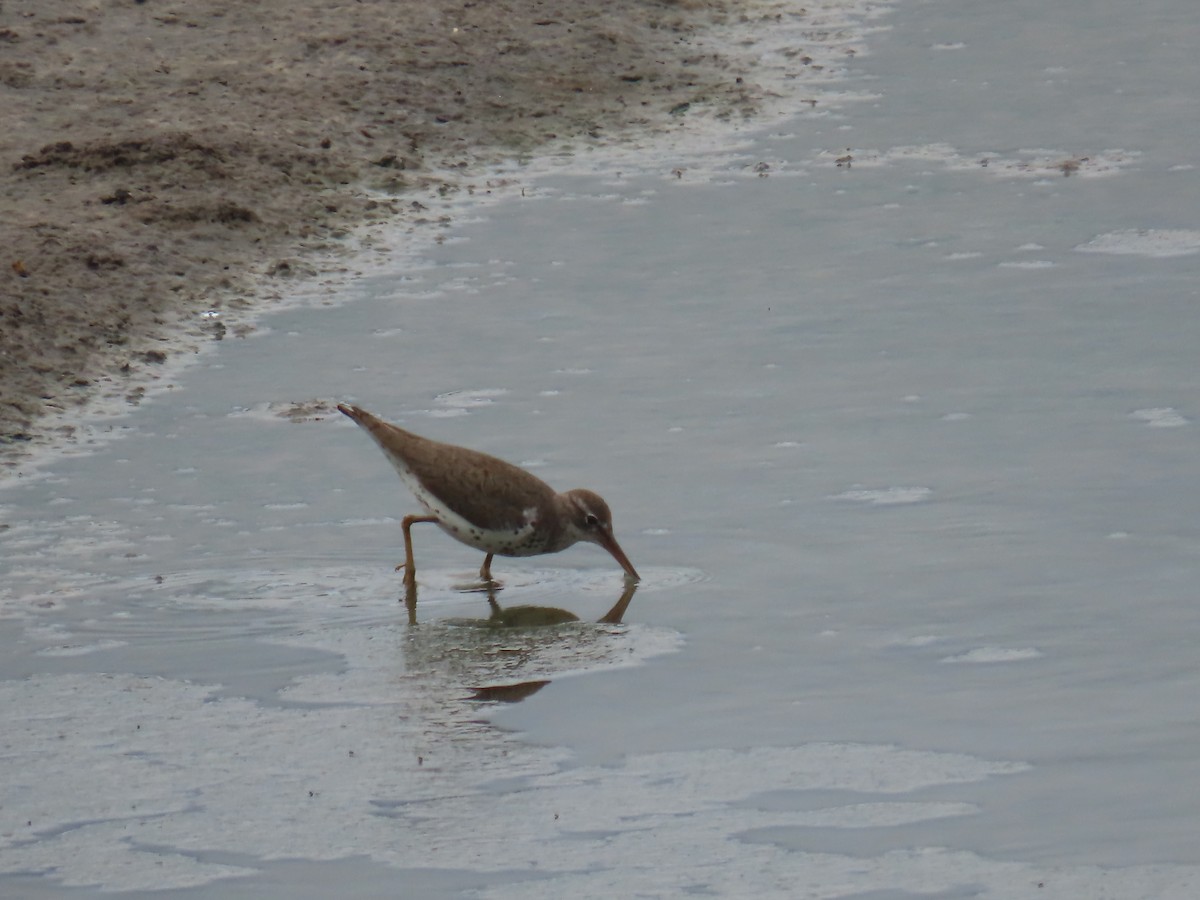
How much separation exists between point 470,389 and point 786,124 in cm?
441

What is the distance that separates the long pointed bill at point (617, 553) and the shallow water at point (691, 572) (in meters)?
0.10

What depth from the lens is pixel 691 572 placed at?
22.5ft

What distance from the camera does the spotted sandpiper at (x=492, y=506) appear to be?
22.8ft

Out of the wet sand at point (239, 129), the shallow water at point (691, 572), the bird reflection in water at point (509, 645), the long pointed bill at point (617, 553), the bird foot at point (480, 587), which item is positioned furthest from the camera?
the wet sand at point (239, 129)

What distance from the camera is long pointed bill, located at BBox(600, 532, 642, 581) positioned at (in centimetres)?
692

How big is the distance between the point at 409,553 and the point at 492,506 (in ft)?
1.18

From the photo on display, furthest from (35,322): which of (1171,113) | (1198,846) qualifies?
(1171,113)

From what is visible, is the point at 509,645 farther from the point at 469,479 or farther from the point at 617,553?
the point at 469,479

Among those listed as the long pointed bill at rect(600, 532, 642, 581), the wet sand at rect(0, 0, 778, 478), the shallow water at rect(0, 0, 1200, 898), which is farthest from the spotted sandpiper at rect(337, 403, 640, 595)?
the wet sand at rect(0, 0, 778, 478)

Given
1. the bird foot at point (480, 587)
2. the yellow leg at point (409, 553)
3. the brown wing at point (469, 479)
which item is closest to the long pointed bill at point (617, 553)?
the brown wing at point (469, 479)

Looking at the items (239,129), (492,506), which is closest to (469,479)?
(492,506)

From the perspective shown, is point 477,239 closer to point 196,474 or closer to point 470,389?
point 470,389

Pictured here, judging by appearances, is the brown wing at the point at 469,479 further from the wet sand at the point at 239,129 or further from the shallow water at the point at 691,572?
the wet sand at the point at 239,129

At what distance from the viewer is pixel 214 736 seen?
5676 millimetres
